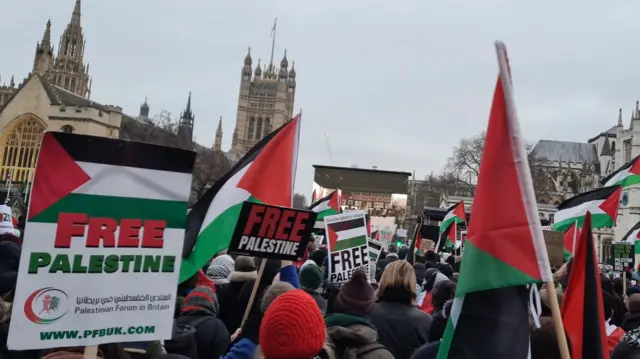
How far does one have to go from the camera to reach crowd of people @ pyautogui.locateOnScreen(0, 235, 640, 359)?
265 centimetres

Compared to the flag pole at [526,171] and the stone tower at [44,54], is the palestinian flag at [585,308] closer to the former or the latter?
the flag pole at [526,171]

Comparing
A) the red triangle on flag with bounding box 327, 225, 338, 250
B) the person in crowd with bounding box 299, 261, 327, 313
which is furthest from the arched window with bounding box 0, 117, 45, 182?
the person in crowd with bounding box 299, 261, 327, 313

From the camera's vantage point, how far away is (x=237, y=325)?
5965mm

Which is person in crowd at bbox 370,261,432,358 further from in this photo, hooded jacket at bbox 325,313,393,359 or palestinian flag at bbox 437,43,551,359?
palestinian flag at bbox 437,43,551,359

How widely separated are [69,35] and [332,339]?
323 ft

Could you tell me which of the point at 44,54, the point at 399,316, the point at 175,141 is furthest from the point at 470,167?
the point at 399,316

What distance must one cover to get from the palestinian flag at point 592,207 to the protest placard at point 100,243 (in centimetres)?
709

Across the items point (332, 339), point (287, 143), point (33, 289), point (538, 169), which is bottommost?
point (332, 339)

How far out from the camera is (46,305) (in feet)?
8.38

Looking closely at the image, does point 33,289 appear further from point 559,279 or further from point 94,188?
point 559,279

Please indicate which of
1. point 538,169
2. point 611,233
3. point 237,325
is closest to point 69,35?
point 538,169

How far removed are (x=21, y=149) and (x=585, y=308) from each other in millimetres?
54144

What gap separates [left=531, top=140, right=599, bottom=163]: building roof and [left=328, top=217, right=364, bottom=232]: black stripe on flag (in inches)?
3880

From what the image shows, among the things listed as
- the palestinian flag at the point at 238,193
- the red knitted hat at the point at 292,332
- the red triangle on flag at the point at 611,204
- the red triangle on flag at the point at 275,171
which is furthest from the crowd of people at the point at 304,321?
the red triangle on flag at the point at 611,204
